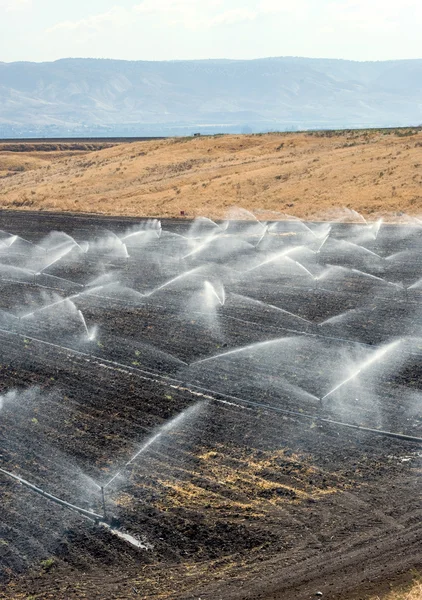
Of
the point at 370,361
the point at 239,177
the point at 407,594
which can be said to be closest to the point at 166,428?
the point at 370,361

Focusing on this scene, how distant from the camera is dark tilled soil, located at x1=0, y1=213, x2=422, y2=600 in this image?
1188cm

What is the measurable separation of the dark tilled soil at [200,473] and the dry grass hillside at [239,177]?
29.4 metres

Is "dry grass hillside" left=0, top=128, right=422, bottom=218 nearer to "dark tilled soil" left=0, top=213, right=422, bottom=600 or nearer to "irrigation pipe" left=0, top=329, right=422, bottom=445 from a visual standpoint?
"irrigation pipe" left=0, top=329, right=422, bottom=445

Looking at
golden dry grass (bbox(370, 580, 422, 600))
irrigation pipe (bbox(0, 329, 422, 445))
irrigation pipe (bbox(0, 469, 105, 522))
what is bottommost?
irrigation pipe (bbox(0, 469, 105, 522))

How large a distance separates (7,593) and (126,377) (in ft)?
29.6

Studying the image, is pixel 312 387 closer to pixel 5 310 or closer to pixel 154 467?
pixel 154 467

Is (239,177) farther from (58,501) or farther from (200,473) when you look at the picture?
(58,501)

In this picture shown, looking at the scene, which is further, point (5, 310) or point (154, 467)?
point (5, 310)

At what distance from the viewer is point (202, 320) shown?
25.4m

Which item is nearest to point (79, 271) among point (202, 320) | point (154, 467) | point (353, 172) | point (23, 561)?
point (202, 320)

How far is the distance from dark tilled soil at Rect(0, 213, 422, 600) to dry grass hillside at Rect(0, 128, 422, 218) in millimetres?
29410

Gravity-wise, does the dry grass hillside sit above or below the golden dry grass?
above

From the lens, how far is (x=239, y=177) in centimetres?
6291

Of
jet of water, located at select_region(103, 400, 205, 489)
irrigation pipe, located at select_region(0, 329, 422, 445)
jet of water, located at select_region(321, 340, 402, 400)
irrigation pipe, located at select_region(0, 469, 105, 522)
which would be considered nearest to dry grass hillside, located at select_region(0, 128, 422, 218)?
jet of water, located at select_region(321, 340, 402, 400)
